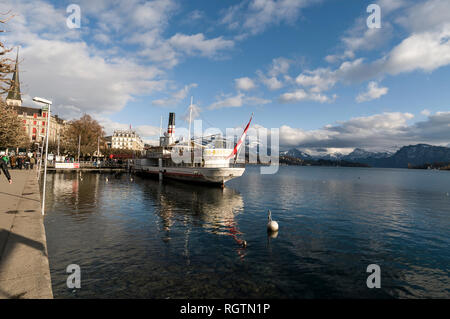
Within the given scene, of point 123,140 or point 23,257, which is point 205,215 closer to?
point 23,257

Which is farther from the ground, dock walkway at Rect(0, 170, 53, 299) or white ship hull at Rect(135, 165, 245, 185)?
white ship hull at Rect(135, 165, 245, 185)

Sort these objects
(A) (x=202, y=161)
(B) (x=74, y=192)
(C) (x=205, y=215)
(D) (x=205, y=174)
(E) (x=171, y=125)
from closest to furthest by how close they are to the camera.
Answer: (C) (x=205, y=215) < (B) (x=74, y=192) < (D) (x=205, y=174) < (A) (x=202, y=161) < (E) (x=171, y=125)

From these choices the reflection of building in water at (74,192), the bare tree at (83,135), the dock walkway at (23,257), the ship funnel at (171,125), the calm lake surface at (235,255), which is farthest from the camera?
the bare tree at (83,135)

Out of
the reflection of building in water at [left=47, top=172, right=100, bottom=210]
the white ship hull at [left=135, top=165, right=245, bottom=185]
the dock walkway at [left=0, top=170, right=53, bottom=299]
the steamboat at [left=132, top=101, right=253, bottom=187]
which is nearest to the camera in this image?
the dock walkway at [left=0, top=170, right=53, bottom=299]

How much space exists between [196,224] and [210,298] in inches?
375

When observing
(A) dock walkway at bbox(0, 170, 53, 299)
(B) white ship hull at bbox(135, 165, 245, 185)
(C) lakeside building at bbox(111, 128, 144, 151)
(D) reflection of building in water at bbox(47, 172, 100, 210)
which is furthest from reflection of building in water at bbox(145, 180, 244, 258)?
(C) lakeside building at bbox(111, 128, 144, 151)

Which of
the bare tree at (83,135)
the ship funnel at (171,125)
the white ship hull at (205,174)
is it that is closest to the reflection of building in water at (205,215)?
the white ship hull at (205,174)

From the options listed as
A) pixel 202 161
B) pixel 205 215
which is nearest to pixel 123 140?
pixel 202 161

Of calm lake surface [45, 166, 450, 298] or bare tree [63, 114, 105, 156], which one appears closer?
calm lake surface [45, 166, 450, 298]

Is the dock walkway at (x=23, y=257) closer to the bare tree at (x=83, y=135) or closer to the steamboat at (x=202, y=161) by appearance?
the steamboat at (x=202, y=161)

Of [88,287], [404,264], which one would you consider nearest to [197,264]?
[88,287]

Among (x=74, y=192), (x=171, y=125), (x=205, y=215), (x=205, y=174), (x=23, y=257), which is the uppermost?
(x=171, y=125)

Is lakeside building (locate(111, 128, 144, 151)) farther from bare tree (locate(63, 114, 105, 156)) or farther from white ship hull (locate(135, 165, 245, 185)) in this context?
white ship hull (locate(135, 165, 245, 185))
